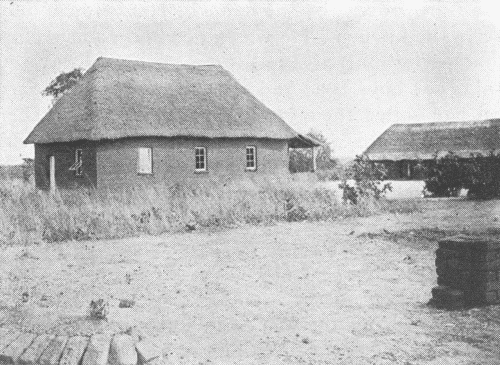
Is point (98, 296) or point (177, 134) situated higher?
point (177, 134)

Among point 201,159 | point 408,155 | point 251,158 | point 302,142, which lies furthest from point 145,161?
point 408,155

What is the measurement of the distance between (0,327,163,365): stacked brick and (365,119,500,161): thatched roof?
1580 inches

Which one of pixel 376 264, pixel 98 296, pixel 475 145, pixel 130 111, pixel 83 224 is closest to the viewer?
pixel 98 296

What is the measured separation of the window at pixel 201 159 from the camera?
89.7 feet

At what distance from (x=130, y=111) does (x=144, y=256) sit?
53.2ft

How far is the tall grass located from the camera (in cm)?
1305

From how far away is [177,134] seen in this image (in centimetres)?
2578

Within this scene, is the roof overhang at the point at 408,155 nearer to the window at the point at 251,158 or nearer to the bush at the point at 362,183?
the window at the point at 251,158

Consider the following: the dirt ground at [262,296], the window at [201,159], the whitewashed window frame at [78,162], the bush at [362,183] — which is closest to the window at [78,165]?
the whitewashed window frame at [78,162]

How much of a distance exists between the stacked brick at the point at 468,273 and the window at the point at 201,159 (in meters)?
21.2

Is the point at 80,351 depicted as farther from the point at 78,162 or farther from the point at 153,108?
the point at 153,108

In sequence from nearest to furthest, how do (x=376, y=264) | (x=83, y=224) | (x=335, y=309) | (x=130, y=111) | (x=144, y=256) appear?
(x=335, y=309) < (x=376, y=264) < (x=144, y=256) < (x=83, y=224) < (x=130, y=111)

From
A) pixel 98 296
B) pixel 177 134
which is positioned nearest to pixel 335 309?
pixel 98 296

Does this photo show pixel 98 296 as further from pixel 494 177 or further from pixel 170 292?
pixel 494 177
